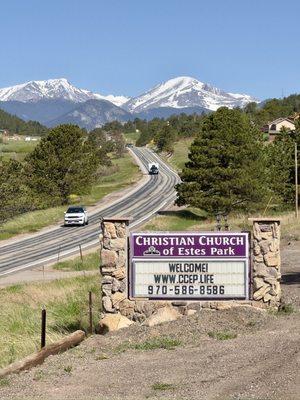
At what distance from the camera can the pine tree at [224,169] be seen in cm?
6053

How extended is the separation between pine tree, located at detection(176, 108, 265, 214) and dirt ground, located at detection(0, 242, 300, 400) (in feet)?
145

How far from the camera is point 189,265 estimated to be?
680 inches

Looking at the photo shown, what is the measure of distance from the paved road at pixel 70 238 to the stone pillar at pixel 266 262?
2185 cm

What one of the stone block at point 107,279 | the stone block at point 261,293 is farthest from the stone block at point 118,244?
the stone block at point 261,293

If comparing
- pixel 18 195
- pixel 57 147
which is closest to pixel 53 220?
pixel 18 195

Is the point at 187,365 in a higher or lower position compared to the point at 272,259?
lower

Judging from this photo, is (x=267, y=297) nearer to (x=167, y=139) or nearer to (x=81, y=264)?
(x=81, y=264)

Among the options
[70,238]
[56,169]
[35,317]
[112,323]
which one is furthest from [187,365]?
[56,169]

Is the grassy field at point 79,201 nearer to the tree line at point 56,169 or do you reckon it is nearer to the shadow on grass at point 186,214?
the tree line at point 56,169

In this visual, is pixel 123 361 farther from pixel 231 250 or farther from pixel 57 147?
pixel 57 147

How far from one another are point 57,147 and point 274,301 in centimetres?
6672

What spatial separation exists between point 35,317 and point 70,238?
4218 cm

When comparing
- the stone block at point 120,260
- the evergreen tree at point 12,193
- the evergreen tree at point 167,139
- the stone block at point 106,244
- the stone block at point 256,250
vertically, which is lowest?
the evergreen tree at point 12,193

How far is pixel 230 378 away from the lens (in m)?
11.6
